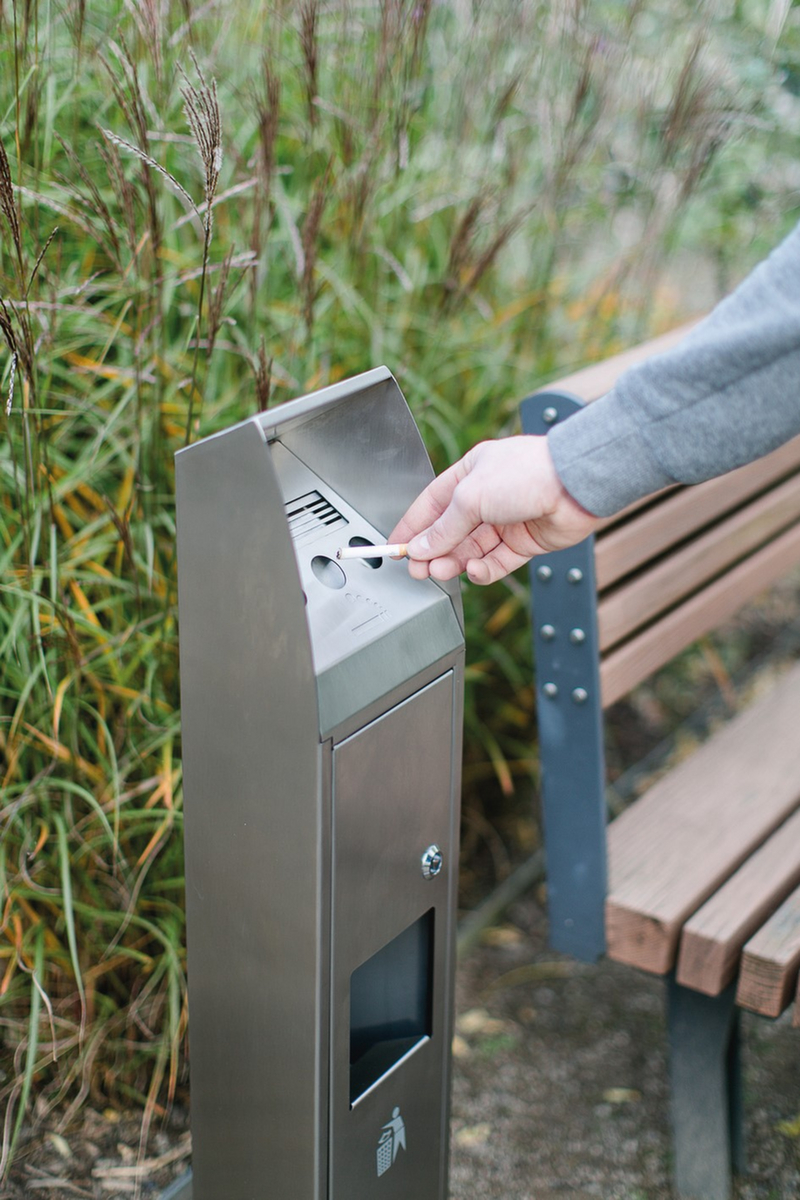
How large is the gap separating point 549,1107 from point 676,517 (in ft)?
3.93

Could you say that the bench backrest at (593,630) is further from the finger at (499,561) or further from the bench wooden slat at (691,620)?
the finger at (499,561)

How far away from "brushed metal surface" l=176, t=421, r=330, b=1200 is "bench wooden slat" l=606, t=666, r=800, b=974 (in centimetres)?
68

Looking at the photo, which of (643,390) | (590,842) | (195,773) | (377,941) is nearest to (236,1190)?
(377,941)

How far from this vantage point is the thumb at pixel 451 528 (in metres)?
1.36

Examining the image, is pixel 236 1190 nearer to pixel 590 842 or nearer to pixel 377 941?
pixel 377 941

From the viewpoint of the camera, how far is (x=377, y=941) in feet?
4.77

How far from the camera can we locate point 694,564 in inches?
89.5

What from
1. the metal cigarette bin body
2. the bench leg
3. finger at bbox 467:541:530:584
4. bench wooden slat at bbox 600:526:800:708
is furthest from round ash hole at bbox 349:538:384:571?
the bench leg

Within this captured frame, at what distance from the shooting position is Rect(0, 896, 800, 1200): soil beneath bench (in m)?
1.97

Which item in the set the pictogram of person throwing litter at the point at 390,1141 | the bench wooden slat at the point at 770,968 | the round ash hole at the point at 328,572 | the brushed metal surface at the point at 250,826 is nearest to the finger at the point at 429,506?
the round ash hole at the point at 328,572

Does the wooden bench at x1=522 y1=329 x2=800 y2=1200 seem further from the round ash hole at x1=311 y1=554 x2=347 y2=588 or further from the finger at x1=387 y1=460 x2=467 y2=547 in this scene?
the round ash hole at x1=311 y1=554 x2=347 y2=588

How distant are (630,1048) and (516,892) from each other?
0.53 m

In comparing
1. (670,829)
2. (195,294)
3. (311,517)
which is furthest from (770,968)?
(195,294)

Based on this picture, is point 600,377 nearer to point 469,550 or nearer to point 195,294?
point 469,550
